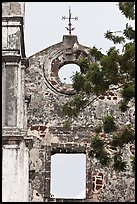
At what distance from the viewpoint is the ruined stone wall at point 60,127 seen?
15633 millimetres

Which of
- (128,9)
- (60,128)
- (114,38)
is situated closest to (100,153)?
(114,38)

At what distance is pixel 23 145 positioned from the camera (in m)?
11.2

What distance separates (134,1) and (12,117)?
247 cm

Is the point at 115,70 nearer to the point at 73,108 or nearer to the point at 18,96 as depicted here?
the point at 73,108

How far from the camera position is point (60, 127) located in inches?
628

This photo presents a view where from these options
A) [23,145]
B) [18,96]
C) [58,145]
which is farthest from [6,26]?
[58,145]

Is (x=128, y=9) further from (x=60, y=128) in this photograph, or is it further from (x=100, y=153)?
(x=60, y=128)

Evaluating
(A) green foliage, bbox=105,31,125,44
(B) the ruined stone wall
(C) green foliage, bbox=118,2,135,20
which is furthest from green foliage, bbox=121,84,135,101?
(B) the ruined stone wall

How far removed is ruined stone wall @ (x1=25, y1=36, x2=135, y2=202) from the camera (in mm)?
15633

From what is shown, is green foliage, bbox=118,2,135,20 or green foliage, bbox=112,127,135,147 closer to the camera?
green foliage, bbox=112,127,135,147

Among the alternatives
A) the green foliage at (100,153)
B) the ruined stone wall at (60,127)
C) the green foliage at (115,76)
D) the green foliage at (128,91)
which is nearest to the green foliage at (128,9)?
the green foliage at (115,76)

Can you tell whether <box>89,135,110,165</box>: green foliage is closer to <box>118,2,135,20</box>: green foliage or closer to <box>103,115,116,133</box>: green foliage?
<box>103,115,116,133</box>: green foliage

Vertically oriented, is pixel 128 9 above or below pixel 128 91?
above

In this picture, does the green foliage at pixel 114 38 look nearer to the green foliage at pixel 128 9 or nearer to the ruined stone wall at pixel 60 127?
the green foliage at pixel 128 9
